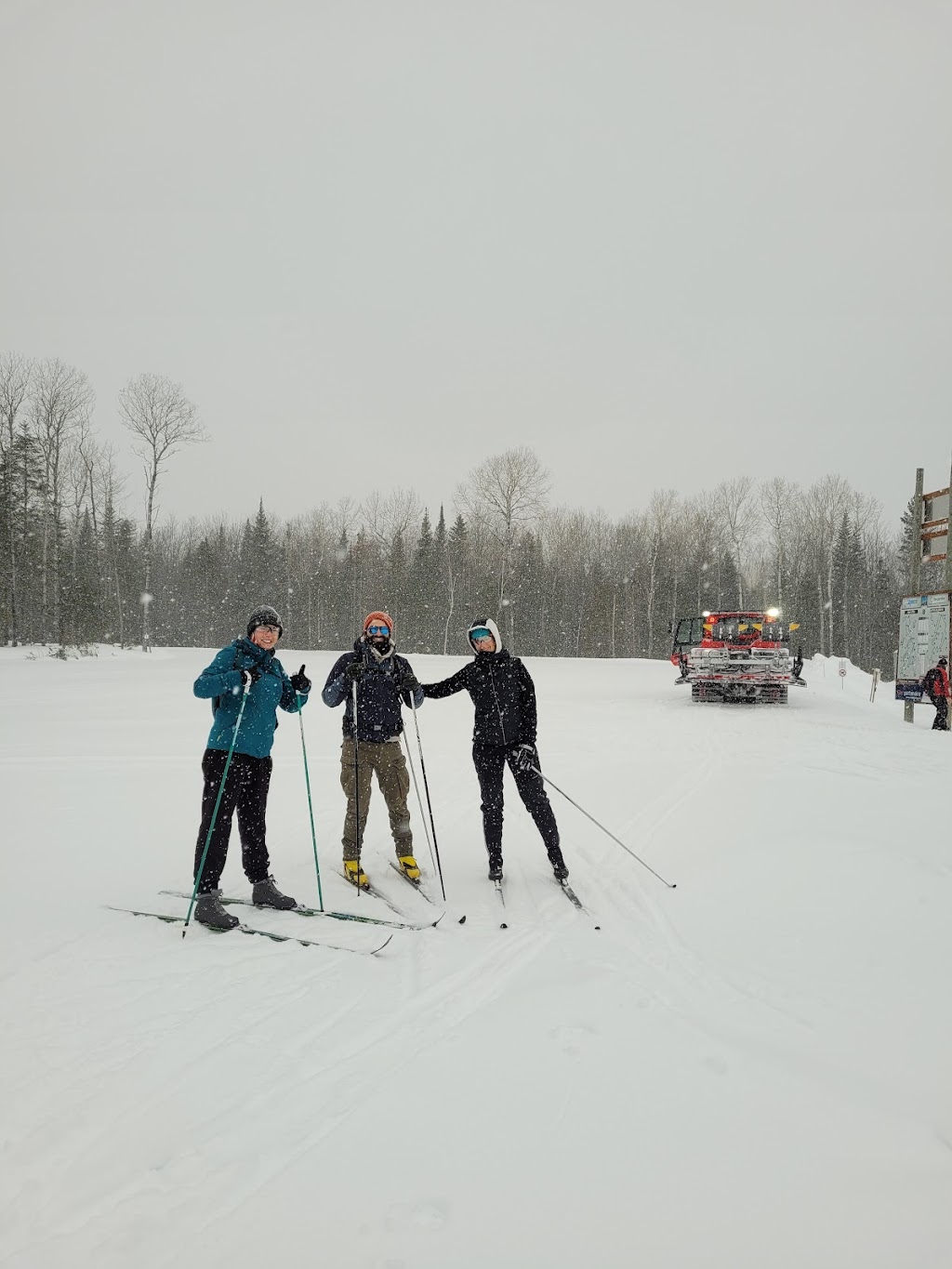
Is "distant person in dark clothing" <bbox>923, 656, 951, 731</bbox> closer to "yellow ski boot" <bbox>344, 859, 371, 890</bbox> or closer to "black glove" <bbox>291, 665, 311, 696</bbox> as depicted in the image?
"yellow ski boot" <bbox>344, 859, 371, 890</bbox>

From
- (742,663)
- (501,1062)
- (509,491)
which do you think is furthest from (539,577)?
(501,1062)

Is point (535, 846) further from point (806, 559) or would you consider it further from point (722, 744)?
point (806, 559)

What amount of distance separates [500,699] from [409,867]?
152 cm

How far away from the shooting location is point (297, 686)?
493cm

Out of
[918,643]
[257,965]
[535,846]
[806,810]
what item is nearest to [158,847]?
[257,965]

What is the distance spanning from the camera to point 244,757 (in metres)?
4.59

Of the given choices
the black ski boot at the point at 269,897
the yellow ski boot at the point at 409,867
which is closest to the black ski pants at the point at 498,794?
the yellow ski boot at the point at 409,867

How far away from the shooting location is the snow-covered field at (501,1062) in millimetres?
2016

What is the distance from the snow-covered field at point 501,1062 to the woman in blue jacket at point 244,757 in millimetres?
347

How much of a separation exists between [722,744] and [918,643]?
6.24 m

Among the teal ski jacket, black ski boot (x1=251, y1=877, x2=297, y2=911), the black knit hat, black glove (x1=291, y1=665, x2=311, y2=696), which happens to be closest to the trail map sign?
black glove (x1=291, y1=665, x2=311, y2=696)

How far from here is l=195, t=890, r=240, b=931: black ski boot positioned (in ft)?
13.7

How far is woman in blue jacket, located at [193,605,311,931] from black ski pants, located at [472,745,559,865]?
5.10ft

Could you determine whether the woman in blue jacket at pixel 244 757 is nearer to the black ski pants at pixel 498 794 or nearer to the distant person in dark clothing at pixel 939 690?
the black ski pants at pixel 498 794
